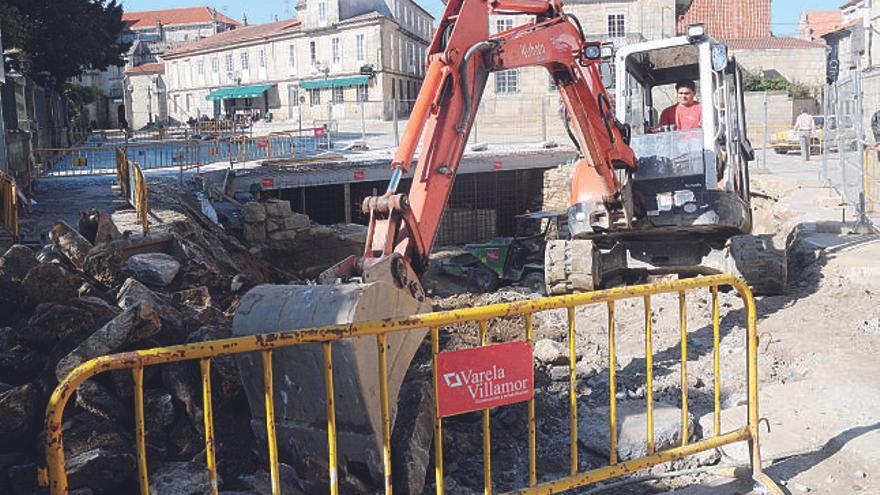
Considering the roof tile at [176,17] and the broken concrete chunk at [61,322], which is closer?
the broken concrete chunk at [61,322]

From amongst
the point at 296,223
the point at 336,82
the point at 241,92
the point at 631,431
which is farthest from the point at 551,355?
the point at 241,92

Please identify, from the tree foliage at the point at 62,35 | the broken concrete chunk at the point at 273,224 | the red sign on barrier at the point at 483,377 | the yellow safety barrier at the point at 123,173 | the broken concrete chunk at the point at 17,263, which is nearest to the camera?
the red sign on barrier at the point at 483,377

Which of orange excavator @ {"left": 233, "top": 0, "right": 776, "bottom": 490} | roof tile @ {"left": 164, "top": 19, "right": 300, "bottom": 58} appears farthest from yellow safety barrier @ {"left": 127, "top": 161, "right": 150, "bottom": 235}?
roof tile @ {"left": 164, "top": 19, "right": 300, "bottom": 58}

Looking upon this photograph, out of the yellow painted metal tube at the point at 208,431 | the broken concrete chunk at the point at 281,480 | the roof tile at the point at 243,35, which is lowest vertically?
the broken concrete chunk at the point at 281,480

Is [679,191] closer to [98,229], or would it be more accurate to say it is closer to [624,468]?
[624,468]

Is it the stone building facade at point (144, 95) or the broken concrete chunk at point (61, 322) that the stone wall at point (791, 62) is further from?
the stone building facade at point (144, 95)

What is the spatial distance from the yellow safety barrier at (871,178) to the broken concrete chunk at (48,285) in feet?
34.6

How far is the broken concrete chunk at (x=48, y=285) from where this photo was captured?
657 centimetres

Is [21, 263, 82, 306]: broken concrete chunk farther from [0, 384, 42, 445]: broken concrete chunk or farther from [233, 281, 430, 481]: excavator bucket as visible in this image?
[233, 281, 430, 481]: excavator bucket

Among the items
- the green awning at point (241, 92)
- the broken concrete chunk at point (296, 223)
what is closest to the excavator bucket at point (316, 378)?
the broken concrete chunk at point (296, 223)

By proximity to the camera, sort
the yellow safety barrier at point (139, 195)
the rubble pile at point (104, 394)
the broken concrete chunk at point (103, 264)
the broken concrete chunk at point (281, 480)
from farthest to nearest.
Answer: the yellow safety barrier at point (139, 195) < the broken concrete chunk at point (103, 264) < the broken concrete chunk at point (281, 480) < the rubble pile at point (104, 394)

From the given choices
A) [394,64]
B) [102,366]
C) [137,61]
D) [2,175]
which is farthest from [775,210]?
[137,61]

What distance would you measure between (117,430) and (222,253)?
7.52m

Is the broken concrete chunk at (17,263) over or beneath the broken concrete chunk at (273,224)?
over
